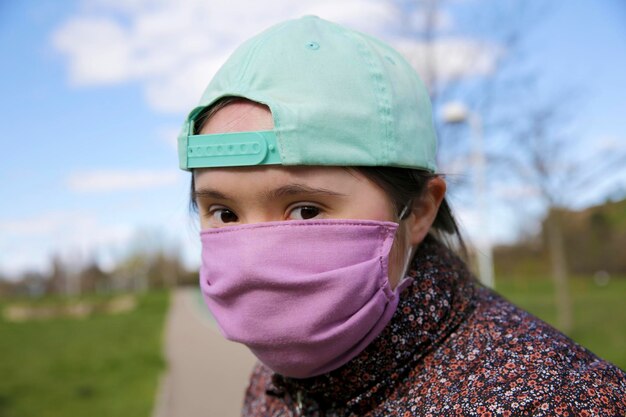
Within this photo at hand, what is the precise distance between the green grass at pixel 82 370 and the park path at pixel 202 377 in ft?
0.94

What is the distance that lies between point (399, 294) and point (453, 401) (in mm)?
306

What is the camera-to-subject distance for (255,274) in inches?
61.2

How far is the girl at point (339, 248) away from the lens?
1526 mm

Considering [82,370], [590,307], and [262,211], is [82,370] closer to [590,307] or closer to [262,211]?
[590,307]

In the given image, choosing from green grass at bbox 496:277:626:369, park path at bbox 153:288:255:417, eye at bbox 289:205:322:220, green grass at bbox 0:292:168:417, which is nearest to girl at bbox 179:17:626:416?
eye at bbox 289:205:322:220

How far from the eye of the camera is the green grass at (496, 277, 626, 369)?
9.45 m

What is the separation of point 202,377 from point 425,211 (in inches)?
377

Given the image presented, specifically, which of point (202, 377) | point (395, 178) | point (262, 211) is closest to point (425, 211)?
point (395, 178)

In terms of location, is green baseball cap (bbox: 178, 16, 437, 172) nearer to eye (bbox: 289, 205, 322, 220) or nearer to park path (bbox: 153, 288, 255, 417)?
eye (bbox: 289, 205, 322, 220)

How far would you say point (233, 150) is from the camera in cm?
158

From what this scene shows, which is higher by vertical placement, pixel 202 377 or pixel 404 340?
pixel 404 340

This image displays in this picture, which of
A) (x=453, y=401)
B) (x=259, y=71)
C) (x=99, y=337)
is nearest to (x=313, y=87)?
(x=259, y=71)

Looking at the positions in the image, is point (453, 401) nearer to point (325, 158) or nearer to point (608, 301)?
point (325, 158)

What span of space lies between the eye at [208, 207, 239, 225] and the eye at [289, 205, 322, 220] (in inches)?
6.9
